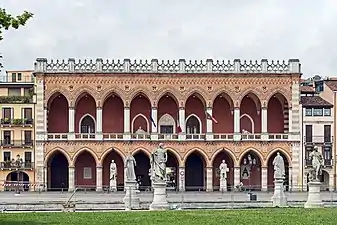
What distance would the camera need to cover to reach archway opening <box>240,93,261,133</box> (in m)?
76.2

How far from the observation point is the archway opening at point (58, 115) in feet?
246

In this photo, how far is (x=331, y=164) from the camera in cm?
7369

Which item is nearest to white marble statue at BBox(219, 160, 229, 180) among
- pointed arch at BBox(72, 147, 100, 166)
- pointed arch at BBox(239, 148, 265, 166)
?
pointed arch at BBox(239, 148, 265, 166)

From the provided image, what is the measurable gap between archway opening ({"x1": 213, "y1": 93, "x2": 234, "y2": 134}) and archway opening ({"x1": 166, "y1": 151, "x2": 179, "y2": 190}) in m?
4.13

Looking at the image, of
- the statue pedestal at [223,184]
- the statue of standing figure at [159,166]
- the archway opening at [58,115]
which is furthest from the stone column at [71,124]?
the statue of standing figure at [159,166]

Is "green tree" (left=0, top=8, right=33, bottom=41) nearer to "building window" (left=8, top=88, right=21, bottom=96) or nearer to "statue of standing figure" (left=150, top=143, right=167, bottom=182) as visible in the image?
"statue of standing figure" (left=150, top=143, right=167, bottom=182)

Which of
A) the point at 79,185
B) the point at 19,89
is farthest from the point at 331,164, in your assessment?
the point at 19,89

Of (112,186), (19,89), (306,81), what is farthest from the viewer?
(306,81)

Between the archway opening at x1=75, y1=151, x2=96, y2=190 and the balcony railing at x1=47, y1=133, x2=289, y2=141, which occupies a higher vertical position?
the balcony railing at x1=47, y1=133, x2=289, y2=141

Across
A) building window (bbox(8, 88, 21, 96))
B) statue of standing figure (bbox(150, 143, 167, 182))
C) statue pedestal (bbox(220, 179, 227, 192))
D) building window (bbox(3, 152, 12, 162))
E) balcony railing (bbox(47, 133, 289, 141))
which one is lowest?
statue pedestal (bbox(220, 179, 227, 192))

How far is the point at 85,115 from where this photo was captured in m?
75.3

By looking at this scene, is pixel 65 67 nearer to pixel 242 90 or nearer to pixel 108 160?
pixel 108 160

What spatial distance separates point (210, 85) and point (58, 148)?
12.6m

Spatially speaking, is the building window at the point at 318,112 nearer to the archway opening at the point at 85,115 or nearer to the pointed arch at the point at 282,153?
the pointed arch at the point at 282,153
